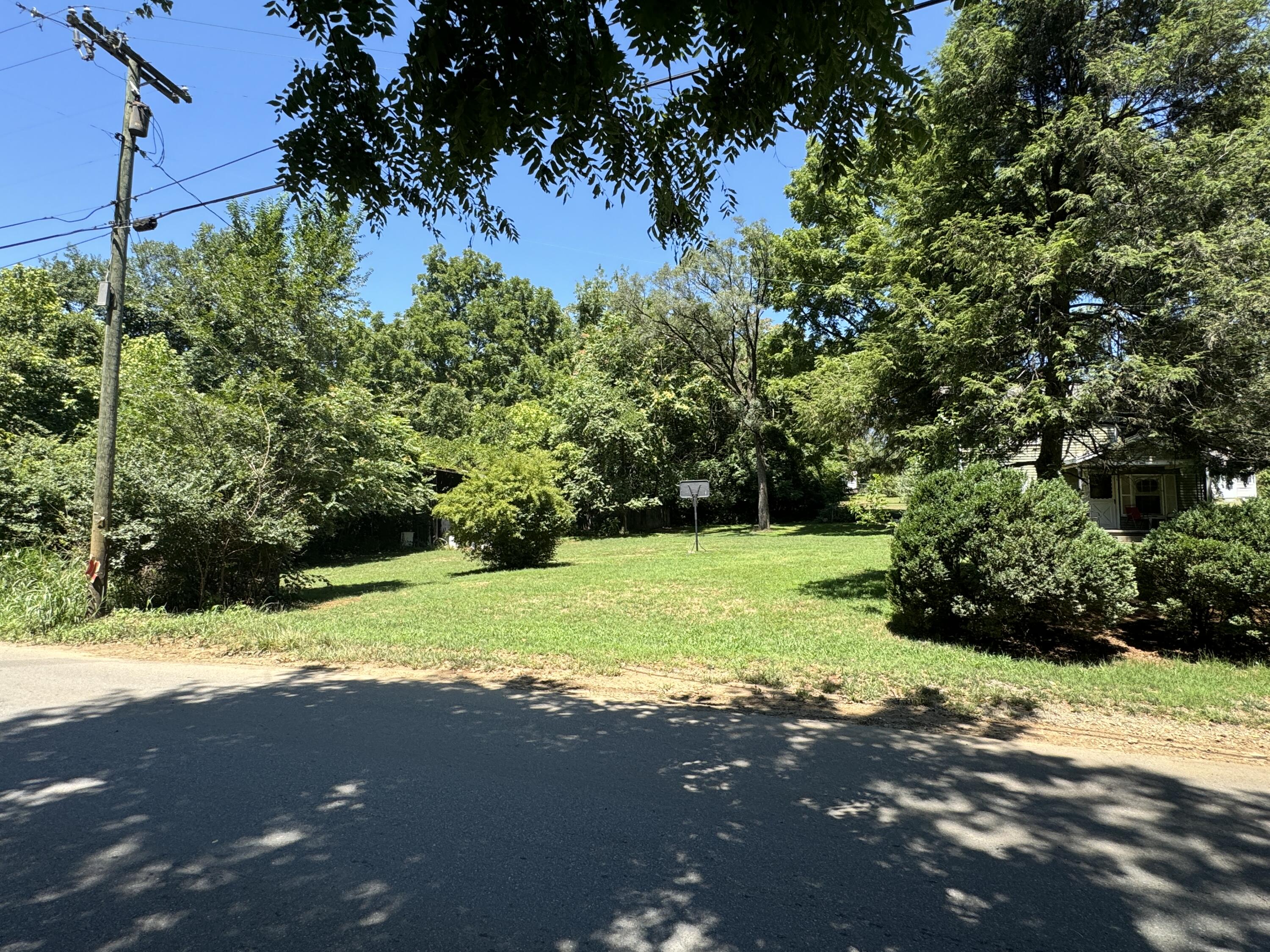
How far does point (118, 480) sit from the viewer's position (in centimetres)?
1127

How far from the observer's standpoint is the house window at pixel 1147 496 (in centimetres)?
2322

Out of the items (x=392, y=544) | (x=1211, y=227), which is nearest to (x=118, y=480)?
(x=1211, y=227)

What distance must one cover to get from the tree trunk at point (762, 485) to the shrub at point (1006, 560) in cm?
2402

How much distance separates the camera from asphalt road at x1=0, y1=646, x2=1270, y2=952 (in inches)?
106

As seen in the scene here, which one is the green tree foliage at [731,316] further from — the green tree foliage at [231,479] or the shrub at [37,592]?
the shrub at [37,592]

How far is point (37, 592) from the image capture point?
33.8 feet

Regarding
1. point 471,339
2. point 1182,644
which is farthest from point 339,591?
point 471,339

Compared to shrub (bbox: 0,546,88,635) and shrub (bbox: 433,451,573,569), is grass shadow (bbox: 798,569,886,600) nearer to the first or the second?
shrub (bbox: 433,451,573,569)

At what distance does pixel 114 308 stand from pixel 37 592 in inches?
179

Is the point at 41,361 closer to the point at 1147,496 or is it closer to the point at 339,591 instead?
the point at 339,591

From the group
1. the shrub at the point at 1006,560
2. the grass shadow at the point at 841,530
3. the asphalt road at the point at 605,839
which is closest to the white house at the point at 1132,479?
the shrub at the point at 1006,560

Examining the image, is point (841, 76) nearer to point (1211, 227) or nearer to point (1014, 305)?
point (1014, 305)

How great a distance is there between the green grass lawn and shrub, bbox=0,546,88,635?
1.72 feet

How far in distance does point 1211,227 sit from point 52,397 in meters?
30.7
